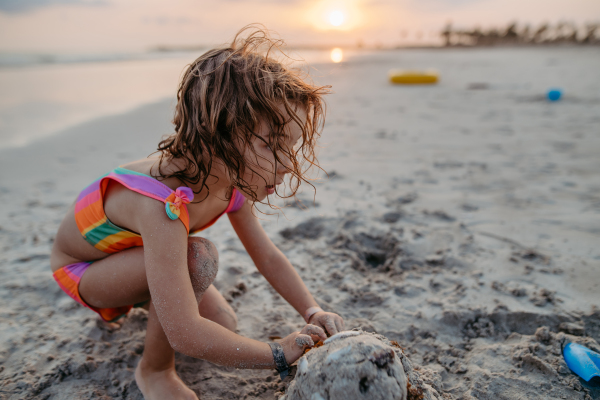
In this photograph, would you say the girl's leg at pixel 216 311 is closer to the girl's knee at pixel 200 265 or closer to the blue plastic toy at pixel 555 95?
the girl's knee at pixel 200 265

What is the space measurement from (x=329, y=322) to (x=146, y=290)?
802 millimetres

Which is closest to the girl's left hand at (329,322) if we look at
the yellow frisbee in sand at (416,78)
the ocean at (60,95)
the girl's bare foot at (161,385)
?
the girl's bare foot at (161,385)

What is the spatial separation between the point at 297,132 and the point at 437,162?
123 inches

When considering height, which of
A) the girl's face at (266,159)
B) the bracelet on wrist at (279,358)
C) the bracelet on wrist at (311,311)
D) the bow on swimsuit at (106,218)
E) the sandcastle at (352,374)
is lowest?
the bracelet on wrist at (311,311)

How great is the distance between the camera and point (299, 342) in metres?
1.43

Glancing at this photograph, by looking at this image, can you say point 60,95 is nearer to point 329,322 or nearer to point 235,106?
point 235,106

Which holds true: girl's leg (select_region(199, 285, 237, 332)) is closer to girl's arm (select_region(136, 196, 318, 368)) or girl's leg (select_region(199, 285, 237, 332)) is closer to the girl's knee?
the girl's knee

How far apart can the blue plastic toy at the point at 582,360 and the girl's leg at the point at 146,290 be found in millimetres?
1519

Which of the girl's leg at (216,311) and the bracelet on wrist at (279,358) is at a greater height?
the bracelet on wrist at (279,358)

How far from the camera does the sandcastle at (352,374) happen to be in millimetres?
1097

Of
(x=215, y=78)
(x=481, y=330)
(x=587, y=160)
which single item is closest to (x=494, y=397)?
(x=481, y=330)

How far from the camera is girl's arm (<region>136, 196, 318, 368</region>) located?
1.34 metres

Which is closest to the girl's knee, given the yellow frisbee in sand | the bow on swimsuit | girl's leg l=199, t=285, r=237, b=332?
the bow on swimsuit

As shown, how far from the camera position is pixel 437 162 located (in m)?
4.21
